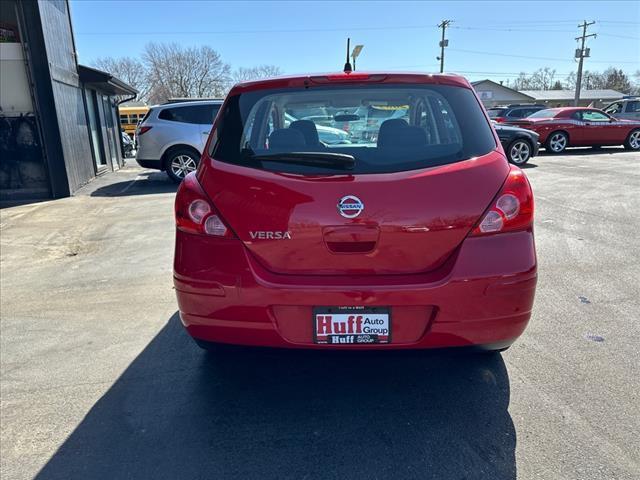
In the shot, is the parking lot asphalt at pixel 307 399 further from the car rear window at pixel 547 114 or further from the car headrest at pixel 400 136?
the car rear window at pixel 547 114

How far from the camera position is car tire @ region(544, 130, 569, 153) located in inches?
631

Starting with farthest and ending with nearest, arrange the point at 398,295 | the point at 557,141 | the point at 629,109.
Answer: the point at 629,109, the point at 557,141, the point at 398,295

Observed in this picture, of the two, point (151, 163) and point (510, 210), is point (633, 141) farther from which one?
point (510, 210)

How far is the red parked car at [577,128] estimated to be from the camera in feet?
52.2

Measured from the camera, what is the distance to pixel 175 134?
441 inches

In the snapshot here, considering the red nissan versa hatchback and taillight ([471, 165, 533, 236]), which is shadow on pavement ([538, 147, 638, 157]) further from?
the red nissan versa hatchback

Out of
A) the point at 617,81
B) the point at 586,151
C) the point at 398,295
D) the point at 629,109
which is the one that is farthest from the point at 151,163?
the point at 617,81

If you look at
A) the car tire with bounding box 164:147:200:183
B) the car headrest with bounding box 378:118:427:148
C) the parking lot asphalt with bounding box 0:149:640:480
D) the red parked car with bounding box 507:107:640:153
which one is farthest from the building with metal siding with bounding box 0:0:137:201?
the red parked car with bounding box 507:107:640:153

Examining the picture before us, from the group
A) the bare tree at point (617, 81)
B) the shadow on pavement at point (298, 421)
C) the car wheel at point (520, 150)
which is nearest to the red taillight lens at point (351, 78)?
the shadow on pavement at point (298, 421)

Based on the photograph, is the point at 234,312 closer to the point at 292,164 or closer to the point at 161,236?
the point at 292,164

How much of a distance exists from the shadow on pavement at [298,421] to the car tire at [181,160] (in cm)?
881

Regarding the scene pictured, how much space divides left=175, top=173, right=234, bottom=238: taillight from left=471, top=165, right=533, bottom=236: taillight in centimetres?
122

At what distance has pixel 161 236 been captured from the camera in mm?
6633

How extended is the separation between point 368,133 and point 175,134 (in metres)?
9.12
